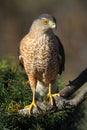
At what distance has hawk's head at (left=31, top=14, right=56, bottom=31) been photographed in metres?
5.34

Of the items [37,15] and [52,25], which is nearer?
[52,25]

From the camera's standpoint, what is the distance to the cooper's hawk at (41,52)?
5.40 meters

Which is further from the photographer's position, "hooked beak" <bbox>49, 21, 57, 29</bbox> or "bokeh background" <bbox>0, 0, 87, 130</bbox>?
"bokeh background" <bbox>0, 0, 87, 130</bbox>

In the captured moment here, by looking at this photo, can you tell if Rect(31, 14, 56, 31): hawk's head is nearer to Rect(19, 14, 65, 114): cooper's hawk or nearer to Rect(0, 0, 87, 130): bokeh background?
Rect(19, 14, 65, 114): cooper's hawk

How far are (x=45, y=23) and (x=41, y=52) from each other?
0.75ft

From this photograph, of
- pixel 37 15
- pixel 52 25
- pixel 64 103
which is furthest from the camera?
pixel 37 15

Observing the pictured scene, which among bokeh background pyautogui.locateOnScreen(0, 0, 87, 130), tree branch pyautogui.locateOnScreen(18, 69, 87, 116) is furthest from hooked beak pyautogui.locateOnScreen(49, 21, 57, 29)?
bokeh background pyautogui.locateOnScreen(0, 0, 87, 130)

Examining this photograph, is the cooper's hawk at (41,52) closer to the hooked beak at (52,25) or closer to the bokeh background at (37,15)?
the hooked beak at (52,25)

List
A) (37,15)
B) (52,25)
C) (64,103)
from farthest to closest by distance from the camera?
1. (37,15)
2. (52,25)
3. (64,103)

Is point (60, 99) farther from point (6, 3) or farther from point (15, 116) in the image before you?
point (6, 3)

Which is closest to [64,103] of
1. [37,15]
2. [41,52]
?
[41,52]

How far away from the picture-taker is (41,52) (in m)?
5.40

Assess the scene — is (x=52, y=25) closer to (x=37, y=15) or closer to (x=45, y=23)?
(x=45, y=23)

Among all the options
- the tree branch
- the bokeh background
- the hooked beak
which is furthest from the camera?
the bokeh background
